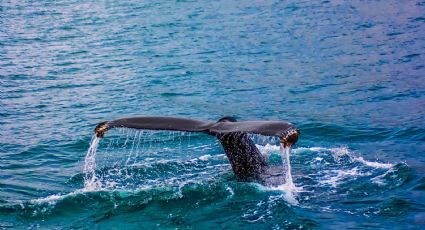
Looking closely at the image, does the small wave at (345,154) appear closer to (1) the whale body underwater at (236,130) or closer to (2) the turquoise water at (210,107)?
(2) the turquoise water at (210,107)

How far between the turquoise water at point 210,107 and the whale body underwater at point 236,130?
1.07ft

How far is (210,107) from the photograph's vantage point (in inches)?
707

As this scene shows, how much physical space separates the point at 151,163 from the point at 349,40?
44.2 feet

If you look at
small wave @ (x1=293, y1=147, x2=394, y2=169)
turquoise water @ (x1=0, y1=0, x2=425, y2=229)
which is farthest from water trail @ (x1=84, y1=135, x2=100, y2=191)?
small wave @ (x1=293, y1=147, x2=394, y2=169)

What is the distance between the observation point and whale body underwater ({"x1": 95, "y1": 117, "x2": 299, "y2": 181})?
8711mm

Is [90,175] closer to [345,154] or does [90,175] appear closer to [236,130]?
[236,130]

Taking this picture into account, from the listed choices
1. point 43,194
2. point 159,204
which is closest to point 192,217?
point 159,204

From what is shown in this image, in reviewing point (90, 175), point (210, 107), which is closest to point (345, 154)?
point (90, 175)

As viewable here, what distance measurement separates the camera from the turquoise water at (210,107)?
34.3 feet

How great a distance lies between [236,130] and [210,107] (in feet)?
28.1

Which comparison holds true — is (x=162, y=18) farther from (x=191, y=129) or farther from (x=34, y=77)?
(x=191, y=129)

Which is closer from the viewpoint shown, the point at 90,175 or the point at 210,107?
the point at 90,175

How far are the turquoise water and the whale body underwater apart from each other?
0.33 metres

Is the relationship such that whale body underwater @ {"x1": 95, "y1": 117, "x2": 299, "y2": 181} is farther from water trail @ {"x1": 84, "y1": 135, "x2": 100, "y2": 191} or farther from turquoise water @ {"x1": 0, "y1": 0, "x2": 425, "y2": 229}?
water trail @ {"x1": 84, "y1": 135, "x2": 100, "y2": 191}
